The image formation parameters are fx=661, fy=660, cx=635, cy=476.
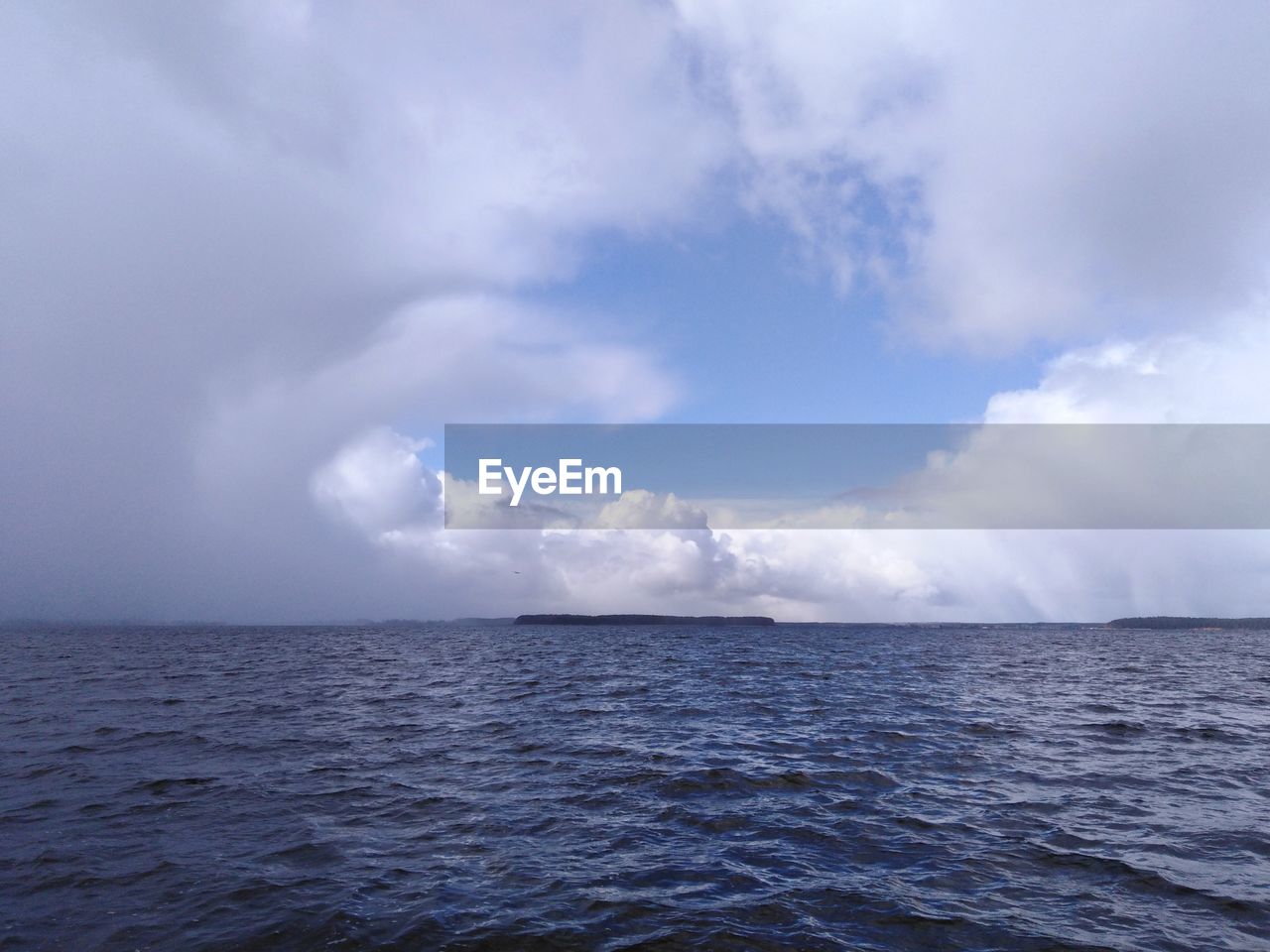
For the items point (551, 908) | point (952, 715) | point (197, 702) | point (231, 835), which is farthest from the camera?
point (197, 702)

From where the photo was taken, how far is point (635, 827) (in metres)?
15.1

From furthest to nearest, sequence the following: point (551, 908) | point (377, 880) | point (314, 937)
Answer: point (377, 880) < point (551, 908) < point (314, 937)

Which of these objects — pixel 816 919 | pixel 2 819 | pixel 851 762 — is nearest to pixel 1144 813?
pixel 851 762

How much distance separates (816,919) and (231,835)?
12357 mm

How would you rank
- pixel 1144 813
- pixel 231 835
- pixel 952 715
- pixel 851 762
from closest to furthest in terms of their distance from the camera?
pixel 231 835
pixel 1144 813
pixel 851 762
pixel 952 715

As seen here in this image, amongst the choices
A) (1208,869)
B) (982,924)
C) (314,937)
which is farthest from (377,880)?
(1208,869)

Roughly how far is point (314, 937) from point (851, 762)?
15.7 m

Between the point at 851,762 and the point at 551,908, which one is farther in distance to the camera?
the point at 851,762

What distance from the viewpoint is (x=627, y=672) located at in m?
52.2

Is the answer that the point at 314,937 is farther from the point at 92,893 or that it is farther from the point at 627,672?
the point at 627,672

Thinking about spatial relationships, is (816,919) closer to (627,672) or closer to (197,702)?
(197,702)

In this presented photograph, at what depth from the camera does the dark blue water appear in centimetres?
1066

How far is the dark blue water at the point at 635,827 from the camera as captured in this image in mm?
10664

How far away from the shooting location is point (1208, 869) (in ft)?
42.1
